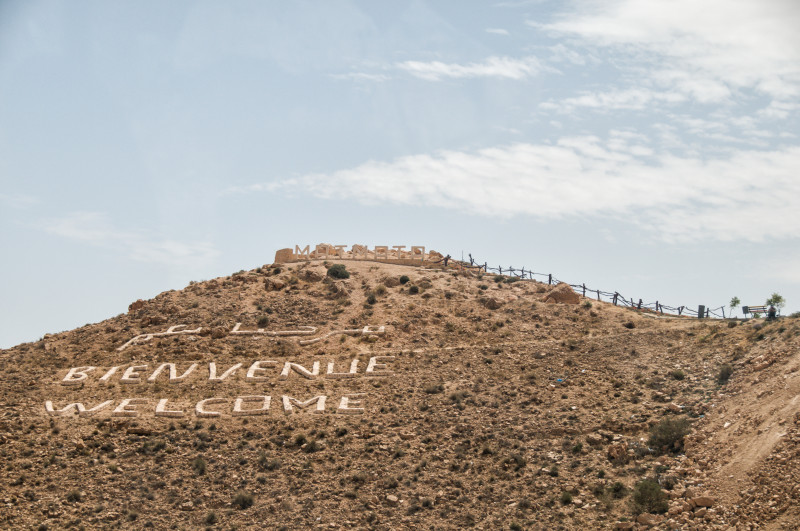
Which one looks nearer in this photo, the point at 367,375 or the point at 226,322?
the point at 367,375

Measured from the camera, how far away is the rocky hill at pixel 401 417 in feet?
106

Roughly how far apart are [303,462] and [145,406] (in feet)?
28.6

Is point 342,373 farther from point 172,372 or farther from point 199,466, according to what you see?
point 199,466

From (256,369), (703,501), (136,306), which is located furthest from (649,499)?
(136,306)

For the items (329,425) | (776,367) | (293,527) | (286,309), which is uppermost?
(286,309)

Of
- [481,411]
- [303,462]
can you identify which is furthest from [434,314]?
[303,462]

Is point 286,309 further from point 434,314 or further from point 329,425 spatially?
point 329,425

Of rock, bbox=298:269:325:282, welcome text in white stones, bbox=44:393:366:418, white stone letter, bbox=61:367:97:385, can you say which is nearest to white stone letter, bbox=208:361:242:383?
welcome text in white stones, bbox=44:393:366:418

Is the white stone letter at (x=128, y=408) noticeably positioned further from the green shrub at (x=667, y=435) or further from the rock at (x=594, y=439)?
the green shrub at (x=667, y=435)

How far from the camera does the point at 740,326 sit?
42.5 meters

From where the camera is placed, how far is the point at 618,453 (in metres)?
34.6

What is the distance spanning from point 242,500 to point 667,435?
1632cm

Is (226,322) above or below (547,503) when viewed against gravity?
above

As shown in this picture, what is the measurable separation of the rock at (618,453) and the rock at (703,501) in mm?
4686
